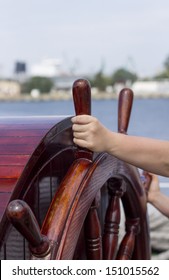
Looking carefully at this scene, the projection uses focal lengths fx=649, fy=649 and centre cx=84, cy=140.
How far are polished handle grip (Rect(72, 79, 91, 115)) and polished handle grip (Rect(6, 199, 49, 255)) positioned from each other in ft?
0.72

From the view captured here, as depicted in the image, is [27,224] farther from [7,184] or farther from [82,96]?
[82,96]

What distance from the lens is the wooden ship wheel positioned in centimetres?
86

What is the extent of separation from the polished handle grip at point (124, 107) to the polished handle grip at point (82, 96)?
0.33 meters

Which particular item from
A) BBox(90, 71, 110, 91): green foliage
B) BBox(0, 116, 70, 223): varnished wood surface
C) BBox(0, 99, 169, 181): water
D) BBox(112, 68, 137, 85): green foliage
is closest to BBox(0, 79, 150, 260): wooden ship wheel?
BBox(0, 116, 70, 223): varnished wood surface

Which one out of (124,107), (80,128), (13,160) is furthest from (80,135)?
(124,107)

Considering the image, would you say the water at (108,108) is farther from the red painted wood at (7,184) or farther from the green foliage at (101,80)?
the red painted wood at (7,184)

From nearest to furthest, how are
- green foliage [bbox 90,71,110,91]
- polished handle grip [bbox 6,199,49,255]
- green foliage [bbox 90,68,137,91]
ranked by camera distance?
polished handle grip [bbox 6,199,49,255] → green foliage [bbox 90,68,137,91] → green foliage [bbox 90,71,110,91]

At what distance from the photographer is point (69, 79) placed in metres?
55.3

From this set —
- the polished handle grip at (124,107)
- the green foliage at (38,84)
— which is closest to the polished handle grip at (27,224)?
the polished handle grip at (124,107)

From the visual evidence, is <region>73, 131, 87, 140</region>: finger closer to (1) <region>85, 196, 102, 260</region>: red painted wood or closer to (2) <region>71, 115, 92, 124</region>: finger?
(2) <region>71, 115, 92, 124</region>: finger

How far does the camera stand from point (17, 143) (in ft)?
3.11

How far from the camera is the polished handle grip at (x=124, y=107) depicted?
1.32 m

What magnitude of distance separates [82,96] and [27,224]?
27 centimetres
